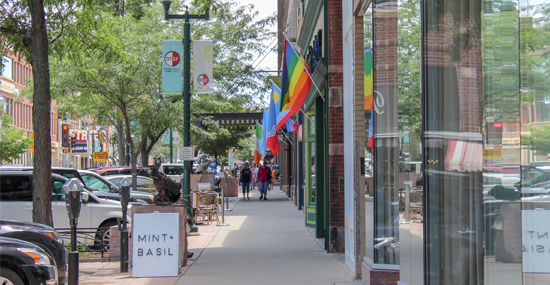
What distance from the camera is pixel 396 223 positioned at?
637 centimetres

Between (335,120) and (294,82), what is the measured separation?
142 cm

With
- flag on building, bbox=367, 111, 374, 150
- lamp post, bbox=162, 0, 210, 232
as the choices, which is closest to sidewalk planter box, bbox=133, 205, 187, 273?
flag on building, bbox=367, 111, 374, 150

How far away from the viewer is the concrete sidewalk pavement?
28.5 feet

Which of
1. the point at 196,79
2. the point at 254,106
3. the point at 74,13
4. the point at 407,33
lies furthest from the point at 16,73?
the point at 407,33

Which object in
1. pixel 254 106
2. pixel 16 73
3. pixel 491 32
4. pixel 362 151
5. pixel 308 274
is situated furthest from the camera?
pixel 16 73

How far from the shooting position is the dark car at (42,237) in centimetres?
712

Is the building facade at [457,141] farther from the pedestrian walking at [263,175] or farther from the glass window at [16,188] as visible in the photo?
the pedestrian walking at [263,175]

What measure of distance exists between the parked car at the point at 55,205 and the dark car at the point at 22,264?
483cm

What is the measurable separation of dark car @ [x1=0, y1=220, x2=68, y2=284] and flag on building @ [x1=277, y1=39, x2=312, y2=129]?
5.23 m

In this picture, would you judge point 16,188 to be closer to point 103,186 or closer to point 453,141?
point 103,186

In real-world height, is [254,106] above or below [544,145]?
above

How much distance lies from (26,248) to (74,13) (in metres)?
5.38

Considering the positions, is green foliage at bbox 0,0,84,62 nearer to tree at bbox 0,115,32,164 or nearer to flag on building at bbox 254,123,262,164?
flag on building at bbox 254,123,262,164

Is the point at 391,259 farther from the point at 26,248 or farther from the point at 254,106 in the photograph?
the point at 254,106
